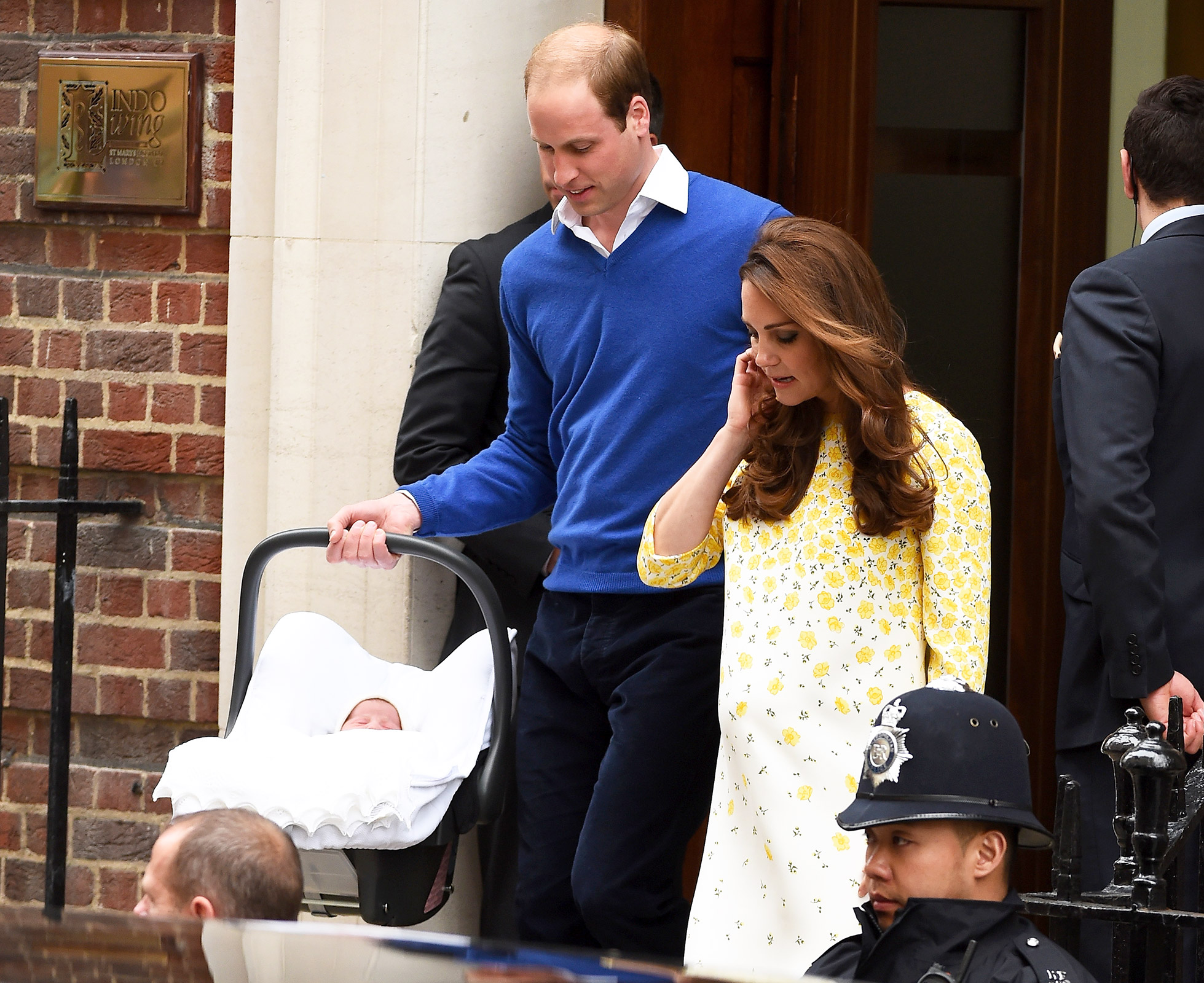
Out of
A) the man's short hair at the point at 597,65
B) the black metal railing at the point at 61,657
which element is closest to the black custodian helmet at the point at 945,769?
the man's short hair at the point at 597,65

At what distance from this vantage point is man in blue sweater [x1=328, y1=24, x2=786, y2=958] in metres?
2.87

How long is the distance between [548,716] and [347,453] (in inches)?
40.6

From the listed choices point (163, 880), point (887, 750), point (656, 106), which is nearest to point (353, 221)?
point (656, 106)

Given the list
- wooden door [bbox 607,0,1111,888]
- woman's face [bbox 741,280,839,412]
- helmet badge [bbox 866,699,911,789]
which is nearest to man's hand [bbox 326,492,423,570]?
woman's face [bbox 741,280,839,412]

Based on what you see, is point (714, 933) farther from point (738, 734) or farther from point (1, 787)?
point (1, 787)

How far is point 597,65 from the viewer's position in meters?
2.90

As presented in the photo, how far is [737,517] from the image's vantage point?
102 inches

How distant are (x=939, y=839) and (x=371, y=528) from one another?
126 cm

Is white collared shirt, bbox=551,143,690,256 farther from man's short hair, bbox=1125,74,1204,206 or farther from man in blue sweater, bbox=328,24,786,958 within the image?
man's short hair, bbox=1125,74,1204,206

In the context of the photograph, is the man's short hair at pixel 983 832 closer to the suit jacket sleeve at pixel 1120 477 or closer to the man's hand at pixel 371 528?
the suit jacket sleeve at pixel 1120 477

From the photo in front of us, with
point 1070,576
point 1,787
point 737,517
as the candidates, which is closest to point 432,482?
point 737,517

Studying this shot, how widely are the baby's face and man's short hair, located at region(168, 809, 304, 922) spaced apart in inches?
34.1

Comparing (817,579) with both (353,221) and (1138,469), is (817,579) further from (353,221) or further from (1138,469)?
(353,221)

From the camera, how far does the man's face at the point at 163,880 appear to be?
2.05 metres
